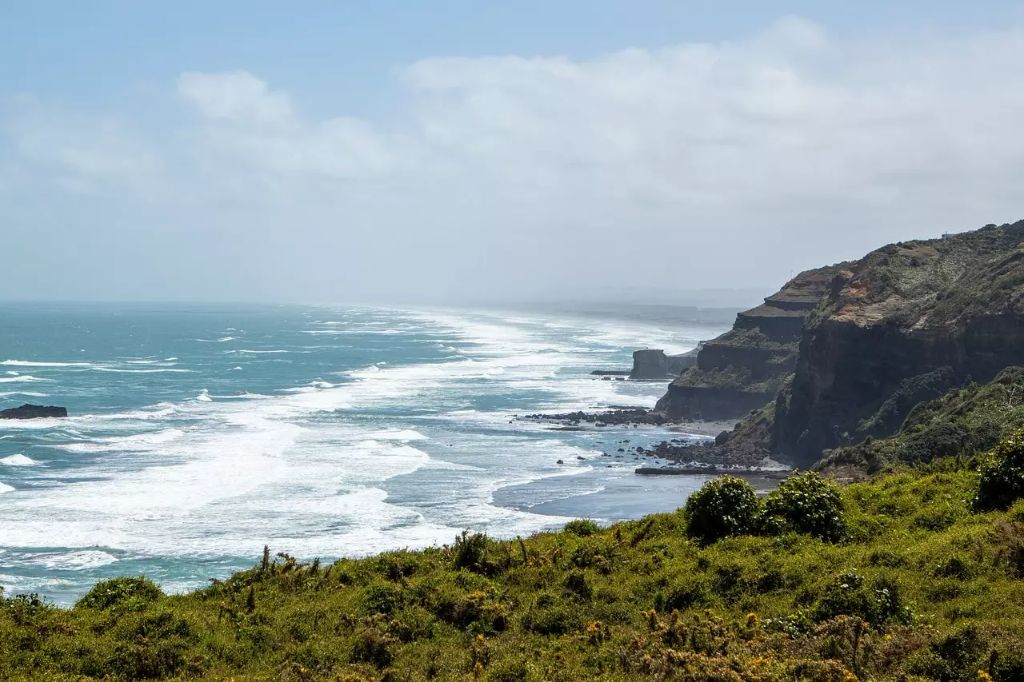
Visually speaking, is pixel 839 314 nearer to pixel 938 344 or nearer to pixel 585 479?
pixel 938 344

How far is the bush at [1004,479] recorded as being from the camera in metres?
19.4

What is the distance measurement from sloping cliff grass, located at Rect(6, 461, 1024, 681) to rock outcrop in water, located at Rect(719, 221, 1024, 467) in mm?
51291

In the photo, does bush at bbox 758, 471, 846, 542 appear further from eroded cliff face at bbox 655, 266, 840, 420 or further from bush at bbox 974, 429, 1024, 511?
eroded cliff face at bbox 655, 266, 840, 420

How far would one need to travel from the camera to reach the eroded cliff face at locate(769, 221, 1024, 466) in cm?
6619

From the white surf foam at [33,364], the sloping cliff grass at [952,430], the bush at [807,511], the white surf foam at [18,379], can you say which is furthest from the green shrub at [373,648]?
the white surf foam at [33,364]

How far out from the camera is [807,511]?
19969 millimetres

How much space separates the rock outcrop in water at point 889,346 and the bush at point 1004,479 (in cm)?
4893

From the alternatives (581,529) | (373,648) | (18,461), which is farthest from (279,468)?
(373,648)

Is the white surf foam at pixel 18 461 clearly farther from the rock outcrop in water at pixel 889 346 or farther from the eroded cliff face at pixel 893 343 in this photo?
the eroded cliff face at pixel 893 343

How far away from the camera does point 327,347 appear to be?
185000 mm

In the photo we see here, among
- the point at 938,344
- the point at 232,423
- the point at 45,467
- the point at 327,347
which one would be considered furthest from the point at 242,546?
the point at 327,347

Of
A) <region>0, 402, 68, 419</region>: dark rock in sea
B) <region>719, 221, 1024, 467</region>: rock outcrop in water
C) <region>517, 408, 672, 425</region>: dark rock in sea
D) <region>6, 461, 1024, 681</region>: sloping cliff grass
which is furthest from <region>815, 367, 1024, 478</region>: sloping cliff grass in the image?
<region>0, 402, 68, 419</region>: dark rock in sea

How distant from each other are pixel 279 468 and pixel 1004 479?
169ft

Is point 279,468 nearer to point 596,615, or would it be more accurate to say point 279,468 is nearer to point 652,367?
point 596,615
